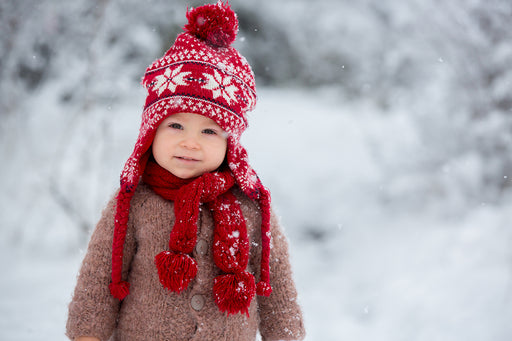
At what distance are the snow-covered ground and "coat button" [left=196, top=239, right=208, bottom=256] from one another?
1.22 metres

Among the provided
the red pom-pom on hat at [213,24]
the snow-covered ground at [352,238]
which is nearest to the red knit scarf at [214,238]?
the red pom-pom on hat at [213,24]

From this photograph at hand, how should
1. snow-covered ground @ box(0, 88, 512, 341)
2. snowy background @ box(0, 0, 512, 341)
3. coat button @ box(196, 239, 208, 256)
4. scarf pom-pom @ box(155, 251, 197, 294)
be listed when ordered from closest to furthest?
scarf pom-pom @ box(155, 251, 197, 294) → coat button @ box(196, 239, 208, 256) → snow-covered ground @ box(0, 88, 512, 341) → snowy background @ box(0, 0, 512, 341)

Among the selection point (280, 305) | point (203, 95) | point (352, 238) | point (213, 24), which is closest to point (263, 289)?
point (280, 305)

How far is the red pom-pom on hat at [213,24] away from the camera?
1.25 m

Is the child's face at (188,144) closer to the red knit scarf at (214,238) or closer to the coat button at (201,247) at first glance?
the red knit scarf at (214,238)

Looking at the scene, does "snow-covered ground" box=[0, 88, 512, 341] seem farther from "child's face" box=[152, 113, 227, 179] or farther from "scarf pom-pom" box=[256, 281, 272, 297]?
"child's face" box=[152, 113, 227, 179]

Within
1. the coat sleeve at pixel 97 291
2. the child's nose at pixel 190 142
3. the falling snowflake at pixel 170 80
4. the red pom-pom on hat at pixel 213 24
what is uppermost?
the red pom-pom on hat at pixel 213 24

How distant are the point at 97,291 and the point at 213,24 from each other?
2.46ft

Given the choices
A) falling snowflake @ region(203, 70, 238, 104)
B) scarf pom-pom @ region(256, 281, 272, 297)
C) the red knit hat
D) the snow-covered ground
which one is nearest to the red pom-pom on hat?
the red knit hat

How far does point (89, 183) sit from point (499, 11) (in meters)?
2.70

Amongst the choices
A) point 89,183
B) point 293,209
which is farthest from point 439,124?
point 89,183

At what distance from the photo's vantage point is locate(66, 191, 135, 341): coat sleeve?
3.98 feet

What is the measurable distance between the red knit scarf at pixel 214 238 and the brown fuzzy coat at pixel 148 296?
0.12ft

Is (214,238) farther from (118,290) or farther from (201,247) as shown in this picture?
(118,290)
